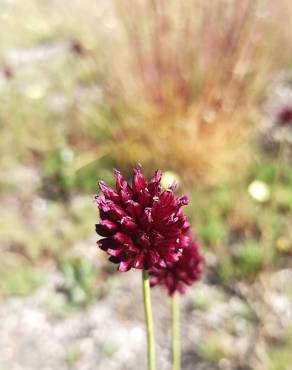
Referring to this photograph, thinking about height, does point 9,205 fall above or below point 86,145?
below

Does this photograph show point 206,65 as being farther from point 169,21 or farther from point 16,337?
point 16,337

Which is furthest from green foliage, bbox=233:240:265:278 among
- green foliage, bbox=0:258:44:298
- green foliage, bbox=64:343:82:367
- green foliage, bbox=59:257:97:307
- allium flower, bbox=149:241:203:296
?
allium flower, bbox=149:241:203:296

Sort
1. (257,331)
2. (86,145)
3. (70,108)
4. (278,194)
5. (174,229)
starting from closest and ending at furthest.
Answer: (174,229)
(257,331)
(278,194)
(86,145)
(70,108)

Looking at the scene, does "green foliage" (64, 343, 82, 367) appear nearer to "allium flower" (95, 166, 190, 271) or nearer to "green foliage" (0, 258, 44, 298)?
"green foliage" (0, 258, 44, 298)

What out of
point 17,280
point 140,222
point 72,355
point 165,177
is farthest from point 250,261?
point 140,222

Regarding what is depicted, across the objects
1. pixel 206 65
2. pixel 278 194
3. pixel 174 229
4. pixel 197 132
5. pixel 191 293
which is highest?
pixel 206 65

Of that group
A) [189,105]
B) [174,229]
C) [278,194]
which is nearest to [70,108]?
[189,105]

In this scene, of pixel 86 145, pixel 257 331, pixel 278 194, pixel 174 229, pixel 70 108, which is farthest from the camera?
pixel 70 108

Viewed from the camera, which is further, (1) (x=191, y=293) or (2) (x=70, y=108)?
(2) (x=70, y=108)
